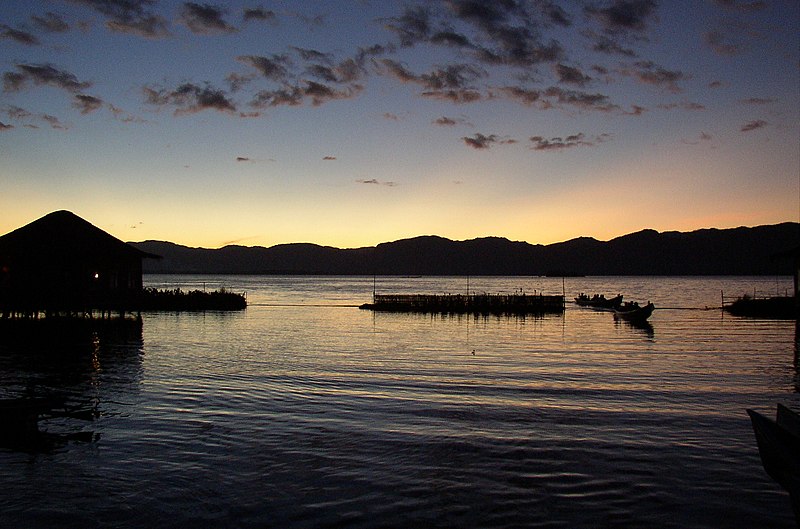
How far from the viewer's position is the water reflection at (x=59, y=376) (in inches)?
595

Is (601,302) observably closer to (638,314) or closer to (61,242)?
(638,314)

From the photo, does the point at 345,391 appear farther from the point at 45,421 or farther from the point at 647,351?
the point at 647,351

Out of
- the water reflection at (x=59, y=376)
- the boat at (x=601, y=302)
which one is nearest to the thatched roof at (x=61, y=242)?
the water reflection at (x=59, y=376)

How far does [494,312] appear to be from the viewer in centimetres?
7194

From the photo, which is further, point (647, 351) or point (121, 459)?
point (647, 351)

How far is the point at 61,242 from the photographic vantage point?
50.0 metres

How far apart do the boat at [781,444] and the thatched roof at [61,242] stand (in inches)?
1973

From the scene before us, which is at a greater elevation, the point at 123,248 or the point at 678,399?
the point at 123,248

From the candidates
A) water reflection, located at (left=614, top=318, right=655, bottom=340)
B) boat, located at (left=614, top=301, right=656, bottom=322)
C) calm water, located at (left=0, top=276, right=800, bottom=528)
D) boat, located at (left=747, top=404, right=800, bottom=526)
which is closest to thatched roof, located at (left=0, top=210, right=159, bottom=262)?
calm water, located at (left=0, top=276, right=800, bottom=528)

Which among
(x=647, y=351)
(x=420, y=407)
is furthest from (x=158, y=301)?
(x=420, y=407)

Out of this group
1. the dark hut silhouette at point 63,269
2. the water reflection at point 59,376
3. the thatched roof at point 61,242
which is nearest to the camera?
the water reflection at point 59,376

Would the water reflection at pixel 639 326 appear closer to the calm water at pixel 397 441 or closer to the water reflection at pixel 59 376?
the calm water at pixel 397 441

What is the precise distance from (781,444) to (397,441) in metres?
8.12

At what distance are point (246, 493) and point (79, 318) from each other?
46.3m
